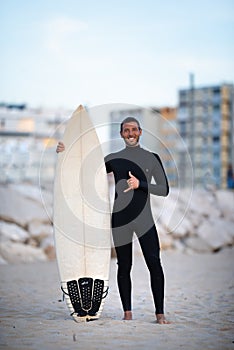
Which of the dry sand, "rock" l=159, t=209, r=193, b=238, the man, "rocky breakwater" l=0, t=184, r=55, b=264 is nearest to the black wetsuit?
the man

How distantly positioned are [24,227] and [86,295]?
9309 mm

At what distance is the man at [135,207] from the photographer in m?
5.56

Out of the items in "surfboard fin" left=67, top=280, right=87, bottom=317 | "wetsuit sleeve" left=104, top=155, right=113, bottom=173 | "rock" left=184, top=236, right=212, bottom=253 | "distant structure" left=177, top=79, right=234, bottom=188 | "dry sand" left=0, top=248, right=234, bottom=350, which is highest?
"distant structure" left=177, top=79, right=234, bottom=188

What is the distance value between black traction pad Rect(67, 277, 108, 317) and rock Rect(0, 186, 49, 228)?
9.24 metres

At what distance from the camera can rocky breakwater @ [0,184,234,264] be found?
556 inches

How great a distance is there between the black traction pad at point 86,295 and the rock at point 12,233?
Result: 824 centimetres

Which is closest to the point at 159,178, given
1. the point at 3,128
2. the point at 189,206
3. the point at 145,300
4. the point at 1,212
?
the point at 145,300

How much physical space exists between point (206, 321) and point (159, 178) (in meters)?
1.27

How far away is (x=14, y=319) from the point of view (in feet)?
19.5

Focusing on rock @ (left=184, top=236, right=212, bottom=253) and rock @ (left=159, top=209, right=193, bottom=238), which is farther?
rock @ (left=159, top=209, right=193, bottom=238)

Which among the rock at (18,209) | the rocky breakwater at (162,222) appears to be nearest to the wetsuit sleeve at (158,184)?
the rocky breakwater at (162,222)

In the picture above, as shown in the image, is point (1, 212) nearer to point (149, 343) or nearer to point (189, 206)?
point (189, 206)

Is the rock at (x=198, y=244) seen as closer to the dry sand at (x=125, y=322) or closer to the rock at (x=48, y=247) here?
the rock at (x=48, y=247)

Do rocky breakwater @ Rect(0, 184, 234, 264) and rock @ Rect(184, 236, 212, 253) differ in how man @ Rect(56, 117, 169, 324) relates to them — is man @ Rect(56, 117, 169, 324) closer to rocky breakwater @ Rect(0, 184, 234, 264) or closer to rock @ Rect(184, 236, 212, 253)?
rocky breakwater @ Rect(0, 184, 234, 264)
